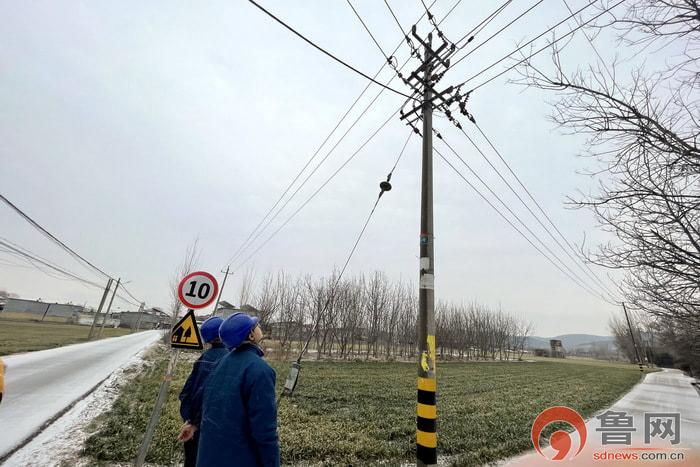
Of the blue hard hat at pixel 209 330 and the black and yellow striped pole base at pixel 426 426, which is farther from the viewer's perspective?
the blue hard hat at pixel 209 330

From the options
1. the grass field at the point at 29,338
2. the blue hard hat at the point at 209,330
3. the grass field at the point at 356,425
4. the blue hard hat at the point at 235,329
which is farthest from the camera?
the grass field at the point at 29,338

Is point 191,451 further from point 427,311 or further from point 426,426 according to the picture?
point 427,311

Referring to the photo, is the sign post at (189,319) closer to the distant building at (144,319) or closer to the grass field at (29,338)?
the grass field at (29,338)

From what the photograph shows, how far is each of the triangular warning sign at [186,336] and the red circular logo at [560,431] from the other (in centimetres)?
569

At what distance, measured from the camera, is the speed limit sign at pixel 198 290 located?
4195 millimetres

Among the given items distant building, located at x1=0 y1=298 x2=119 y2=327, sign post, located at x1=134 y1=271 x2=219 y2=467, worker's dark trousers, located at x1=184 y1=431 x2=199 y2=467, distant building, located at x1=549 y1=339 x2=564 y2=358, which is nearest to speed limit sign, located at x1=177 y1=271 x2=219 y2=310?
sign post, located at x1=134 y1=271 x2=219 y2=467

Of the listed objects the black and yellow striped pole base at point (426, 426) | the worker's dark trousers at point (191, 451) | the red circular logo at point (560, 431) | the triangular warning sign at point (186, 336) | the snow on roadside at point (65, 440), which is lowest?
the snow on roadside at point (65, 440)

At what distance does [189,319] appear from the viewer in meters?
4.11

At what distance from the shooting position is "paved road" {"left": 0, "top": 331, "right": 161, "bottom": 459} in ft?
17.1

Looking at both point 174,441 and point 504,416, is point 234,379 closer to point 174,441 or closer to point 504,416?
point 174,441

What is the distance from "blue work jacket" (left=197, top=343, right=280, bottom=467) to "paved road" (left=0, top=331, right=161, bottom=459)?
4595 millimetres

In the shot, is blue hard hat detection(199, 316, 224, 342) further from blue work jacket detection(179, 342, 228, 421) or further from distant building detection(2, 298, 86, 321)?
distant building detection(2, 298, 86, 321)

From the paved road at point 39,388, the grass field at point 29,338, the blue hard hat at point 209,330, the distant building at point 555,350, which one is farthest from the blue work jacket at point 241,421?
the distant building at point 555,350

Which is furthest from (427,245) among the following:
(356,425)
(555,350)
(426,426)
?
(555,350)
